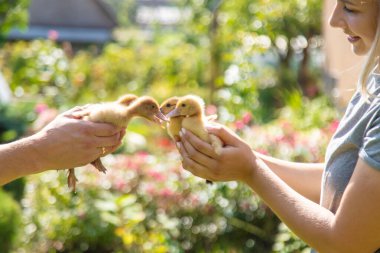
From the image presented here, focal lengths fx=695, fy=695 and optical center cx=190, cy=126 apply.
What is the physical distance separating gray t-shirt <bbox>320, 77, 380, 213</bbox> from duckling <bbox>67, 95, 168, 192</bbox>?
29.3 inches

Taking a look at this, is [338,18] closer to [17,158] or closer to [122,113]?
[122,113]

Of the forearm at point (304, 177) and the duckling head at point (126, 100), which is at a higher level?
the duckling head at point (126, 100)

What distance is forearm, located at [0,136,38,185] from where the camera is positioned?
2.23 metres

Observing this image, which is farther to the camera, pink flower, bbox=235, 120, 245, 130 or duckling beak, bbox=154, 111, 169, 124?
pink flower, bbox=235, 120, 245, 130

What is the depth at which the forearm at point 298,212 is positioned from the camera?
1825 millimetres

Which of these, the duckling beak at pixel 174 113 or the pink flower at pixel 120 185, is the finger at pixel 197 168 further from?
the pink flower at pixel 120 185

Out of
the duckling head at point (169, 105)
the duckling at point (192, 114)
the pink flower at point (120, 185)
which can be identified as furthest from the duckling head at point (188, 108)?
the pink flower at point (120, 185)

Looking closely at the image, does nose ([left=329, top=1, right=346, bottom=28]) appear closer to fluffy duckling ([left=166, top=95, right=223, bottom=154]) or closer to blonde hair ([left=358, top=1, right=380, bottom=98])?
blonde hair ([left=358, top=1, right=380, bottom=98])

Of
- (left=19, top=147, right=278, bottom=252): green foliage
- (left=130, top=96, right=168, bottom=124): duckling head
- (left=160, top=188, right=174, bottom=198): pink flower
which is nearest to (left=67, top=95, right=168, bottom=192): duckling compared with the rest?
(left=130, top=96, right=168, bottom=124): duckling head

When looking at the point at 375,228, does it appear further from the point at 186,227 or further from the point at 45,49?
the point at 45,49

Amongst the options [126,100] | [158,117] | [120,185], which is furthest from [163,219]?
[158,117]

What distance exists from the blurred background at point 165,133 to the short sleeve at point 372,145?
0.56 metres

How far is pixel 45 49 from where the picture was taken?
12.4 meters

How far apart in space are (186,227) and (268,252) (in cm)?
63
